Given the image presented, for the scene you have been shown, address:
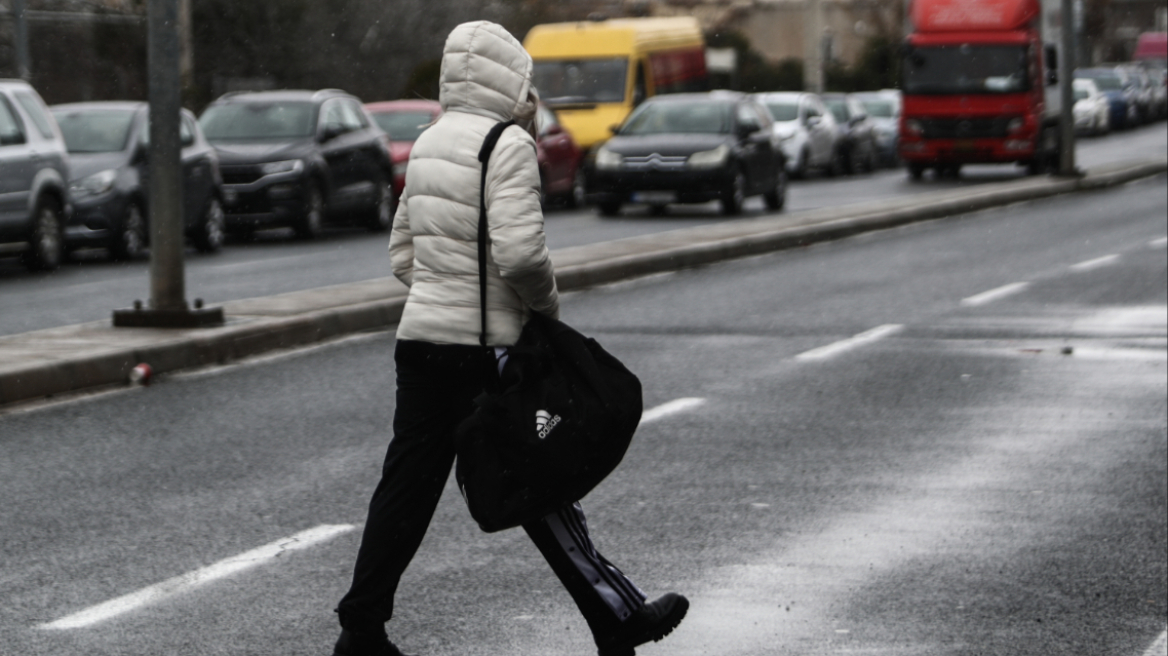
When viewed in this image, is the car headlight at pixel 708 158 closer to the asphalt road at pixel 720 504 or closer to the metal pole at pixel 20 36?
the metal pole at pixel 20 36

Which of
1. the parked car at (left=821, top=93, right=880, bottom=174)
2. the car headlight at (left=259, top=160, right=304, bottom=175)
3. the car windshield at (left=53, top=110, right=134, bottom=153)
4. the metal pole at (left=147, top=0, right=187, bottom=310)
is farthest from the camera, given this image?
the parked car at (left=821, top=93, right=880, bottom=174)

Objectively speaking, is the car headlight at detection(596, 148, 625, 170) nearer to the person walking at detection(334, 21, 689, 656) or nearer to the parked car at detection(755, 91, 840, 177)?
the parked car at detection(755, 91, 840, 177)

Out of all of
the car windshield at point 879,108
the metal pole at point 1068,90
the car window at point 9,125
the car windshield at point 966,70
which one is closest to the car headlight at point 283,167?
the car window at point 9,125

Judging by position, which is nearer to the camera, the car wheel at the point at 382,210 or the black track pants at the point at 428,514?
the black track pants at the point at 428,514

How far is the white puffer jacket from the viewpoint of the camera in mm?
4680

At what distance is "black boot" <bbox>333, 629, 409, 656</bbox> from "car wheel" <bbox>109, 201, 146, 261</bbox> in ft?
50.2

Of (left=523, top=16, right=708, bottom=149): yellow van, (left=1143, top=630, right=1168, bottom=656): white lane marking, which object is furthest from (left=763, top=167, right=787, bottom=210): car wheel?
(left=1143, top=630, right=1168, bottom=656): white lane marking

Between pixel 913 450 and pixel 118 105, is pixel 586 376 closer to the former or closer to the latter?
pixel 913 450

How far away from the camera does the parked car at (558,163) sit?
90.8 feet

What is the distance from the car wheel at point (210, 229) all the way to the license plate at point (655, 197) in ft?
20.8

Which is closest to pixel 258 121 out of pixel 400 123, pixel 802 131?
pixel 400 123

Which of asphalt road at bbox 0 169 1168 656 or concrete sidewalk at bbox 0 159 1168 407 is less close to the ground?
concrete sidewalk at bbox 0 159 1168 407

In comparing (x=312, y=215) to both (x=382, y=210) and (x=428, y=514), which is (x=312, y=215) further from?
(x=428, y=514)

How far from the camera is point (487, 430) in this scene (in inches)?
183
